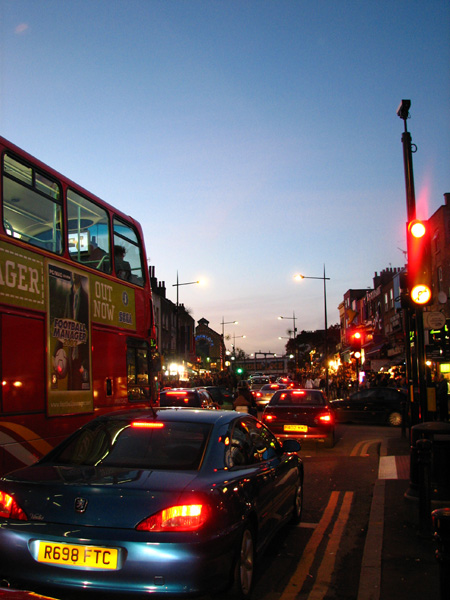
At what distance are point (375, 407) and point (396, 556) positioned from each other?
18527mm

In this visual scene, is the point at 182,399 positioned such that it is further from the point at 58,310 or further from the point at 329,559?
the point at 329,559

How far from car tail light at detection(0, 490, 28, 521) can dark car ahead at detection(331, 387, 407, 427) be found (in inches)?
823

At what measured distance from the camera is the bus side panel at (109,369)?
9.07 metres

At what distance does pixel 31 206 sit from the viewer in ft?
25.5

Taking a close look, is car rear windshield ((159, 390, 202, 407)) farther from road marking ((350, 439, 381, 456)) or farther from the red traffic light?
the red traffic light

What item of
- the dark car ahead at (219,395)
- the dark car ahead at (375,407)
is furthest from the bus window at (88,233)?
the dark car ahead at (219,395)

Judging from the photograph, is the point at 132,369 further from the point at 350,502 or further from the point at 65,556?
the point at 65,556

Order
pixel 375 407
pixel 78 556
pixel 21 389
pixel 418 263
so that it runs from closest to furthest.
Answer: pixel 78 556
pixel 21 389
pixel 418 263
pixel 375 407

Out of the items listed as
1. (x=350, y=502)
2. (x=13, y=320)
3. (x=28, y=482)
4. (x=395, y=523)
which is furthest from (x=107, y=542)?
(x=350, y=502)

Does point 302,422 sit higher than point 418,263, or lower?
lower

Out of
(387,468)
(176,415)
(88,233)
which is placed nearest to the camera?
(176,415)

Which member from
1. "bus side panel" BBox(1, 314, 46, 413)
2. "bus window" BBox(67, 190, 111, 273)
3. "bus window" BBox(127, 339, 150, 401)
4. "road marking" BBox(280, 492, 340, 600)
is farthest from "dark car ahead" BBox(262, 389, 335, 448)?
"bus side panel" BBox(1, 314, 46, 413)

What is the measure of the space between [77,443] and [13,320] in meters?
2.35

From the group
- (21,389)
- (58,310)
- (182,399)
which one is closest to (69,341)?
(58,310)
